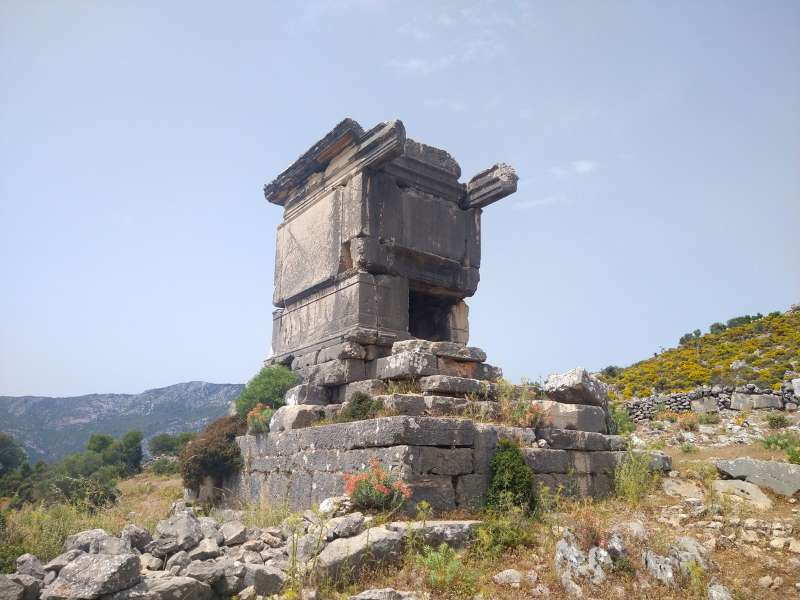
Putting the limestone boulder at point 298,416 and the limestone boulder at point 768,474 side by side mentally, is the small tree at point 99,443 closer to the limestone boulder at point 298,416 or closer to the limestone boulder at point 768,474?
the limestone boulder at point 298,416

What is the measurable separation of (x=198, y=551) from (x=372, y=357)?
4.37 metres

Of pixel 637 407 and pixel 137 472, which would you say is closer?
pixel 137 472

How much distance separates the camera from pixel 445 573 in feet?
17.2

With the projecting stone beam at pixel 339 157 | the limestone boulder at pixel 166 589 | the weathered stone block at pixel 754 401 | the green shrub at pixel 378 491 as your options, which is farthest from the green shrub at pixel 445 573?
the weathered stone block at pixel 754 401

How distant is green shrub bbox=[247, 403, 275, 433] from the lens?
9398mm

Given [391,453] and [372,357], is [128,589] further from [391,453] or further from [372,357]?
[372,357]

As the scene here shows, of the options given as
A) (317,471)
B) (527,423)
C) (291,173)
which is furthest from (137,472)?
(527,423)

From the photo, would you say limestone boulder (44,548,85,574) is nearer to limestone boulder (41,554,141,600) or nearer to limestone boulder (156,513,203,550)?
limestone boulder (41,554,141,600)

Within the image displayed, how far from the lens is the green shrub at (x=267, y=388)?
9961 mm

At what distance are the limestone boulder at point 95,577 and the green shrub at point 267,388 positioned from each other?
5243mm

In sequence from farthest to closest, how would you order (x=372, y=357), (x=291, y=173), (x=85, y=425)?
(x=85, y=425) < (x=291, y=173) < (x=372, y=357)

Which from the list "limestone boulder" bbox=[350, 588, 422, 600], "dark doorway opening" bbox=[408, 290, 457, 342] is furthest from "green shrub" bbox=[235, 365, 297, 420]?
"limestone boulder" bbox=[350, 588, 422, 600]

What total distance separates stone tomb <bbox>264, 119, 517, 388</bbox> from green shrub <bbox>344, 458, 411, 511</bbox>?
9.10 ft

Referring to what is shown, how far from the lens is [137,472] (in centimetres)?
1781
